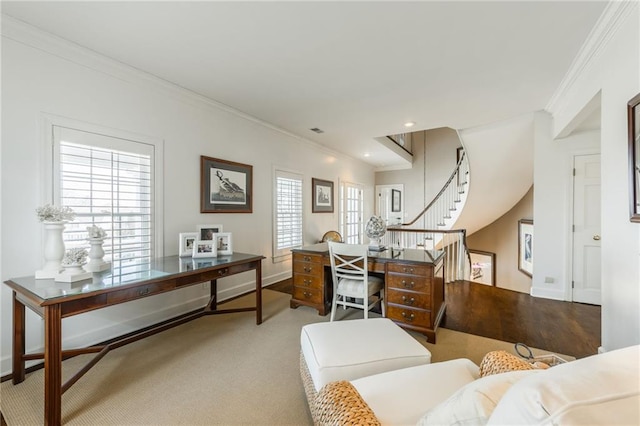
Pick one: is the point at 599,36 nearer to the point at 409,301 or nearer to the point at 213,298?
the point at 409,301

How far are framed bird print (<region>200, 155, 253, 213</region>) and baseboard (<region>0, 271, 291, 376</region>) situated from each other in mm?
1106

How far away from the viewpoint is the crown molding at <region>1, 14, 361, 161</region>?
6.57 feet

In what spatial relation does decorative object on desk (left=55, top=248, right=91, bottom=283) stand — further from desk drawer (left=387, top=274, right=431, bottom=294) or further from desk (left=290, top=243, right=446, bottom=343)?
desk drawer (left=387, top=274, right=431, bottom=294)

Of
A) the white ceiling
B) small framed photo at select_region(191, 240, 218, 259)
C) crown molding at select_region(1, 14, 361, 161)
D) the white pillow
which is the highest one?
the white ceiling

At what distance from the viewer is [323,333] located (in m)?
1.71

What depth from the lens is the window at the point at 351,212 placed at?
21.5 ft

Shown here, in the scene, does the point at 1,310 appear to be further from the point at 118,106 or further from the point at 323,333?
the point at 323,333

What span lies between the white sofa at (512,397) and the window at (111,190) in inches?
84.2

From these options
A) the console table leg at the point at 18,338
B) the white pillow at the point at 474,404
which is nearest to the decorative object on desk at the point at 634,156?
the white pillow at the point at 474,404

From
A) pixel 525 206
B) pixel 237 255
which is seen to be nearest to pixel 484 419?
pixel 237 255

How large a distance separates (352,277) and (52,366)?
2.23 meters

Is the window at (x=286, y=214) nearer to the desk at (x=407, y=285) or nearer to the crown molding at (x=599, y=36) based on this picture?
the desk at (x=407, y=285)

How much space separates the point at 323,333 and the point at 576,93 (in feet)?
11.3

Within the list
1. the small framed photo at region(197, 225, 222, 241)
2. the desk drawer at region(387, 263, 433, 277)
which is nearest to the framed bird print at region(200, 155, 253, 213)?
the small framed photo at region(197, 225, 222, 241)
